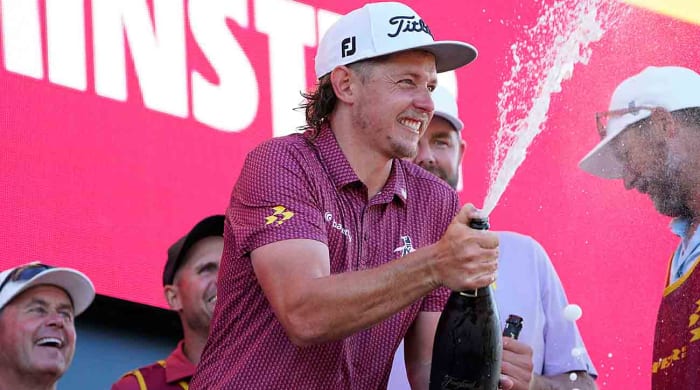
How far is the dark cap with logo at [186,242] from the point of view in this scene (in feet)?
14.9

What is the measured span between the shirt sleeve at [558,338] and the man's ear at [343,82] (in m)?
0.94

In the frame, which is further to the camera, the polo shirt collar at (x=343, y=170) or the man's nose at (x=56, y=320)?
the man's nose at (x=56, y=320)

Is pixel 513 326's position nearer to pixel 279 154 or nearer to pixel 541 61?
pixel 279 154

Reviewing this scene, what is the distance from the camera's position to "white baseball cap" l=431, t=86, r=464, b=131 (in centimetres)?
439

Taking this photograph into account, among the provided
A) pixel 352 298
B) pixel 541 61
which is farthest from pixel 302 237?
pixel 541 61

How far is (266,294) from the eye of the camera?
9.13 feet

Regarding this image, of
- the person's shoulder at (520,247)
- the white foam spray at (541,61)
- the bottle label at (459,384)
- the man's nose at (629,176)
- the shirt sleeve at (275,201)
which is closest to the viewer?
the bottle label at (459,384)

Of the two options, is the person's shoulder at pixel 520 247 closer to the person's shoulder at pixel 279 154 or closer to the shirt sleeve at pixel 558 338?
the shirt sleeve at pixel 558 338

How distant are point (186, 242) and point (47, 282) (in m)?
0.47

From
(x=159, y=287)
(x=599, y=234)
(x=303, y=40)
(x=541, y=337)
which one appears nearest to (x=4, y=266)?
(x=159, y=287)

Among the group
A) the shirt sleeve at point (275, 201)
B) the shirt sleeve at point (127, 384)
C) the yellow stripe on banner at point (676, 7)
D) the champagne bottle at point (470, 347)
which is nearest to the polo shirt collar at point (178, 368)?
the shirt sleeve at point (127, 384)

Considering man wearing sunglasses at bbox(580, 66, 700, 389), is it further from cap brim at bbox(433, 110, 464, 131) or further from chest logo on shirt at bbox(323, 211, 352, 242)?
chest logo on shirt at bbox(323, 211, 352, 242)

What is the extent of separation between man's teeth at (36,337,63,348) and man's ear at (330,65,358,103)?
1.53 metres

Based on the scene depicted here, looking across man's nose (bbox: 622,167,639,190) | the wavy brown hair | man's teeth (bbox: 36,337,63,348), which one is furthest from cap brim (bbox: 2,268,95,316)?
man's nose (bbox: 622,167,639,190)
